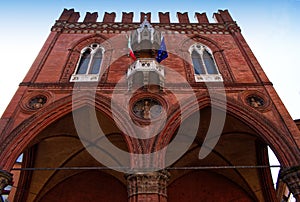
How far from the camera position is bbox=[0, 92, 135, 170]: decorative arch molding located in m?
7.64

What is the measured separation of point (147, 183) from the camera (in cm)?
712

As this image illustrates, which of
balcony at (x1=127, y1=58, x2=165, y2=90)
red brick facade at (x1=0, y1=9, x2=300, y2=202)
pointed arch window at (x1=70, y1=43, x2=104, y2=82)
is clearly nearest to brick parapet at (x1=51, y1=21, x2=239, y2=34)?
red brick facade at (x1=0, y1=9, x2=300, y2=202)

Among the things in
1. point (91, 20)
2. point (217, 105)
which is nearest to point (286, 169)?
point (217, 105)

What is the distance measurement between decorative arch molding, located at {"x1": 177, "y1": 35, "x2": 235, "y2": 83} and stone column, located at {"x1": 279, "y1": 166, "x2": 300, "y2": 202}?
4.08m

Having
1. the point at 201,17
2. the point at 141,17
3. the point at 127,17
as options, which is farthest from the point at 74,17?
the point at 201,17

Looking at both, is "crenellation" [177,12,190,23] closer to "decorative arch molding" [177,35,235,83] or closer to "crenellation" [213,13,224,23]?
"crenellation" [213,13,224,23]

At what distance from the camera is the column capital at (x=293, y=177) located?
7.17 m

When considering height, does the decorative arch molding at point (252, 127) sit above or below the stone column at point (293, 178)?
above

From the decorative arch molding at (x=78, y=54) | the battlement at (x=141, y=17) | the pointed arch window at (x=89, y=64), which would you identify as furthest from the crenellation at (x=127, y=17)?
the pointed arch window at (x=89, y=64)

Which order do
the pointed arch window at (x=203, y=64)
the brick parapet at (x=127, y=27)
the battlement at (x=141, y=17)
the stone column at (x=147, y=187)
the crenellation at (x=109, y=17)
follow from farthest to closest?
the battlement at (x=141, y=17)
the crenellation at (x=109, y=17)
the brick parapet at (x=127, y=27)
the pointed arch window at (x=203, y=64)
the stone column at (x=147, y=187)

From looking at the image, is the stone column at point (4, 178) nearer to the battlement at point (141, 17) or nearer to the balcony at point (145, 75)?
the balcony at point (145, 75)

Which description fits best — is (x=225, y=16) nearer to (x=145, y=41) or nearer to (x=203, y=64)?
(x=203, y=64)

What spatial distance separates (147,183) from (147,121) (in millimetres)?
2110

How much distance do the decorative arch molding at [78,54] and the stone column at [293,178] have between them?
22.0 ft
